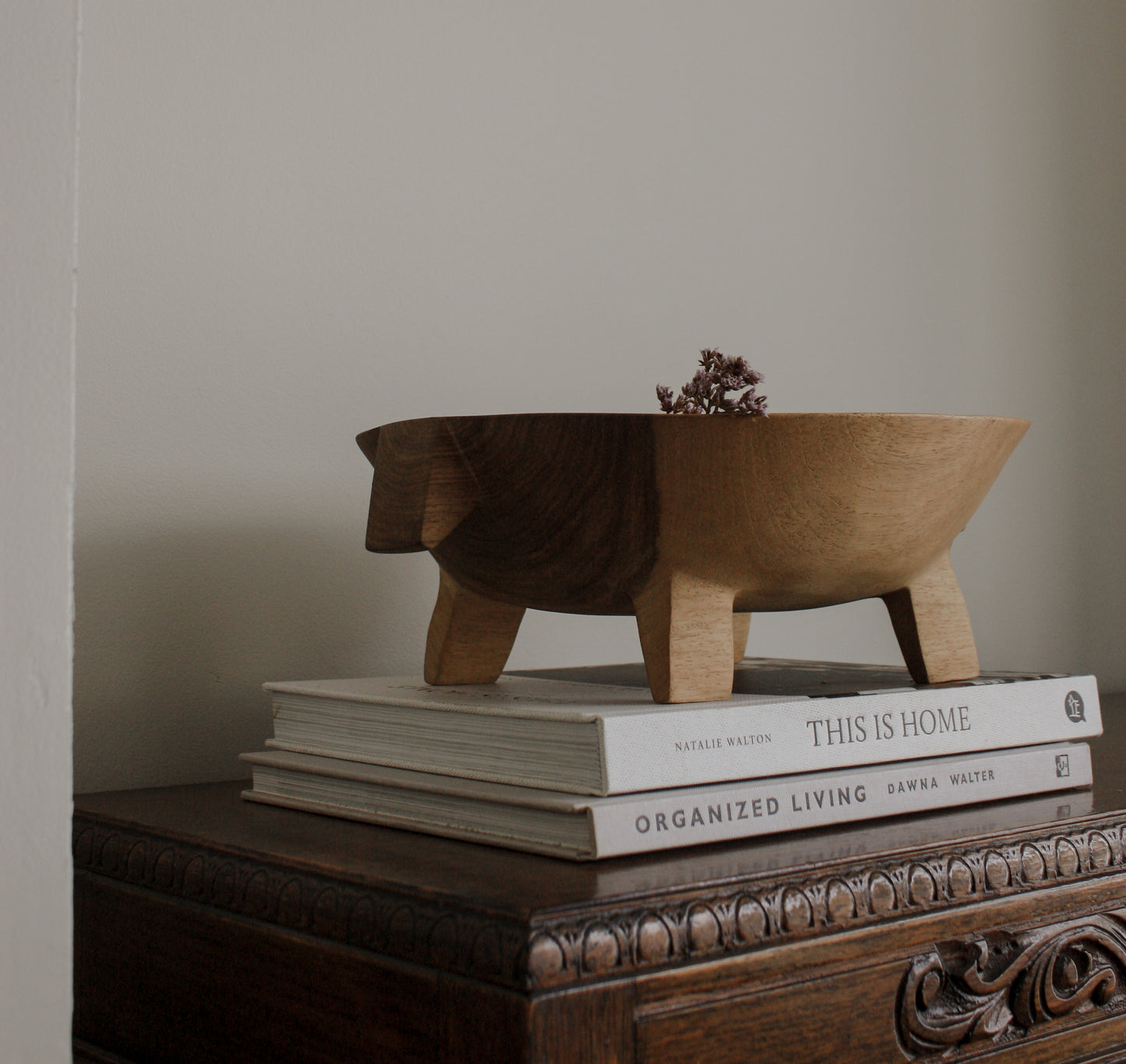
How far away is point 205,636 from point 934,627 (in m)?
0.50

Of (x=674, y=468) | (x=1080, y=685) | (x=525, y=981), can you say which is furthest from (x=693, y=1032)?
(x=1080, y=685)

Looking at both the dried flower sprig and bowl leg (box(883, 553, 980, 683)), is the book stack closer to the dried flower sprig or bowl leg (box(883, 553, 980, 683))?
bowl leg (box(883, 553, 980, 683))

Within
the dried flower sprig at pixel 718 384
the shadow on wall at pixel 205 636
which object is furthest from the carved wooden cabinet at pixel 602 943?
the dried flower sprig at pixel 718 384

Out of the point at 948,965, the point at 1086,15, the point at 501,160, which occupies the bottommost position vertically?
the point at 948,965

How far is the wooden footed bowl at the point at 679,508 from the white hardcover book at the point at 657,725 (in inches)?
1.8

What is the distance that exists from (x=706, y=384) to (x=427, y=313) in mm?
419

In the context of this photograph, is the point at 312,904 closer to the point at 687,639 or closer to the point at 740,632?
the point at 687,639

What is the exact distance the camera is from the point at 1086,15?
1.59 metres

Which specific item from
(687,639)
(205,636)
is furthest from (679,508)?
(205,636)

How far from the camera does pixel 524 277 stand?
1049mm

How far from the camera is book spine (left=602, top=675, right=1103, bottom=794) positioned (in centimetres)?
56

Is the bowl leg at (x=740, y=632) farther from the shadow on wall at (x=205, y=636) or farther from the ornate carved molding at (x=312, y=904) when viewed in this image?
the ornate carved molding at (x=312, y=904)

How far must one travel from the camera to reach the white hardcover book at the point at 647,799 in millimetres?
547

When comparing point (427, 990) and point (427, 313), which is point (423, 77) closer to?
point (427, 313)
